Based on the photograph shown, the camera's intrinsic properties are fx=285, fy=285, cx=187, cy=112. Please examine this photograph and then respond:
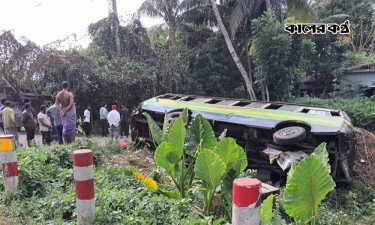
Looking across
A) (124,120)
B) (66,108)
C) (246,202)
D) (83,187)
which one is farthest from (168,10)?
(246,202)

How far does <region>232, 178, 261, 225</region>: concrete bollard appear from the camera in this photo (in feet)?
6.06

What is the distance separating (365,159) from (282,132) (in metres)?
2.87

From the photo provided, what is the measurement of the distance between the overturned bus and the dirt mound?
→ 102cm

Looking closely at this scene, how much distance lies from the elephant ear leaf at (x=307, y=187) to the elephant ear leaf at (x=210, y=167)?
682 mm

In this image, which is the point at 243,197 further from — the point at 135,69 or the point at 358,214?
the point at 135,69

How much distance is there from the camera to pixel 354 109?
1161 cm

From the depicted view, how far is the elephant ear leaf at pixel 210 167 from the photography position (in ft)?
9.39

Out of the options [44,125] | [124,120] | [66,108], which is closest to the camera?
[66,108]

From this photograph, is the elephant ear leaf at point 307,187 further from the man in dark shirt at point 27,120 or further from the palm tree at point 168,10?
the palm tree at point 168,10

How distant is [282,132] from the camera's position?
17.8ft

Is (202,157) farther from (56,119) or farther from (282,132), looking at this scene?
(56,119)

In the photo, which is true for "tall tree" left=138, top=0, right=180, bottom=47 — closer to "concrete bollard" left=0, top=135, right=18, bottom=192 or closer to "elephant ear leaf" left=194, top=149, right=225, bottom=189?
"concrete bollard" left=0, top=135, right=18, bottom=192

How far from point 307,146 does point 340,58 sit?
16.9 m

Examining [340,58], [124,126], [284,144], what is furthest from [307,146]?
[340,58]
